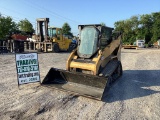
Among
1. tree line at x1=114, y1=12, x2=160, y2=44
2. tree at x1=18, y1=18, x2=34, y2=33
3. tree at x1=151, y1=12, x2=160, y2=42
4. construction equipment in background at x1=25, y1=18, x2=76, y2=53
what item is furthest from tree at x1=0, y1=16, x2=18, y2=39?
tree at x1=151, y1=12, x2=160, y2=42

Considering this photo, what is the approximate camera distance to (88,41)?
25.2 ft

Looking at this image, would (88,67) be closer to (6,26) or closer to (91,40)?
(91,40)

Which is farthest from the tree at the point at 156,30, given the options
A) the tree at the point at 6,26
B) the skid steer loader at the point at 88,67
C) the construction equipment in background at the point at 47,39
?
the skid steer loader at the point at 88,67

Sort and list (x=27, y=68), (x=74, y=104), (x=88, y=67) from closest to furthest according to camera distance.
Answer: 1. (x=74, y=104)
2. (x=88, y=67)
3. (x=27, y=68)

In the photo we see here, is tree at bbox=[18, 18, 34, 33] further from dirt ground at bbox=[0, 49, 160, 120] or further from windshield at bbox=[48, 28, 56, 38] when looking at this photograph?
dirt ground at bbox=[0, 49, 160, 120]

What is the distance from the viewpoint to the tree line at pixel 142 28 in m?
64.2

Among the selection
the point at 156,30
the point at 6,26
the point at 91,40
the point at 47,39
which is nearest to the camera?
the point at 91,40

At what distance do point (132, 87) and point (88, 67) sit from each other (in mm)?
1884

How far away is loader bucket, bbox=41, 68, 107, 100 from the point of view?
21.3 feet

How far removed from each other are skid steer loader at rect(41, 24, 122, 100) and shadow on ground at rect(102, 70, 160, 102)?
13.4 inches

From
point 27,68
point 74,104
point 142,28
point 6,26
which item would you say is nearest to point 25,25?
point 6,26

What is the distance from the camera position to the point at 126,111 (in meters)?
5.36

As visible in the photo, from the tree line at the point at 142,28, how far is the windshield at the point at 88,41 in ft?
195

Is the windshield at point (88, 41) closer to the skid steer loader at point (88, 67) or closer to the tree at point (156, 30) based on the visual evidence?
the skid steer loader at point (88, 67)
